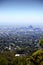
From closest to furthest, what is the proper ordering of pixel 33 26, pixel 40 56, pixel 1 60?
pixel 40 56 < pixel 1 60 < pixel 33 26

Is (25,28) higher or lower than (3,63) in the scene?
lower

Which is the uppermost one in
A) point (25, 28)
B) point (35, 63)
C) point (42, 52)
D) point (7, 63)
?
point (42, 52)

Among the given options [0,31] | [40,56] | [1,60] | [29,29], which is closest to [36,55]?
[40,56]

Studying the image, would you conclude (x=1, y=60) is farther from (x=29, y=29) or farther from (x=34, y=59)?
(x=29, y=29)

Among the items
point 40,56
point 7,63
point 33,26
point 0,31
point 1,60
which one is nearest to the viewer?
point 40,56

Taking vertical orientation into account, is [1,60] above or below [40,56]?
below

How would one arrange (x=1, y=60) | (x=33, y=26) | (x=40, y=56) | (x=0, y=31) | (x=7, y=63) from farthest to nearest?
(x=33, y=26) → (x=0, y=31) → (x=7, y=63) → (x=1, y=60) → (x=40, y=56)

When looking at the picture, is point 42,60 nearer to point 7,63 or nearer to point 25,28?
point 7,63

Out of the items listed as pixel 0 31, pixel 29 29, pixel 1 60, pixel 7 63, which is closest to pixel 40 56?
pixel 1 60

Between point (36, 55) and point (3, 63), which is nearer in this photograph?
point (36, 55)
